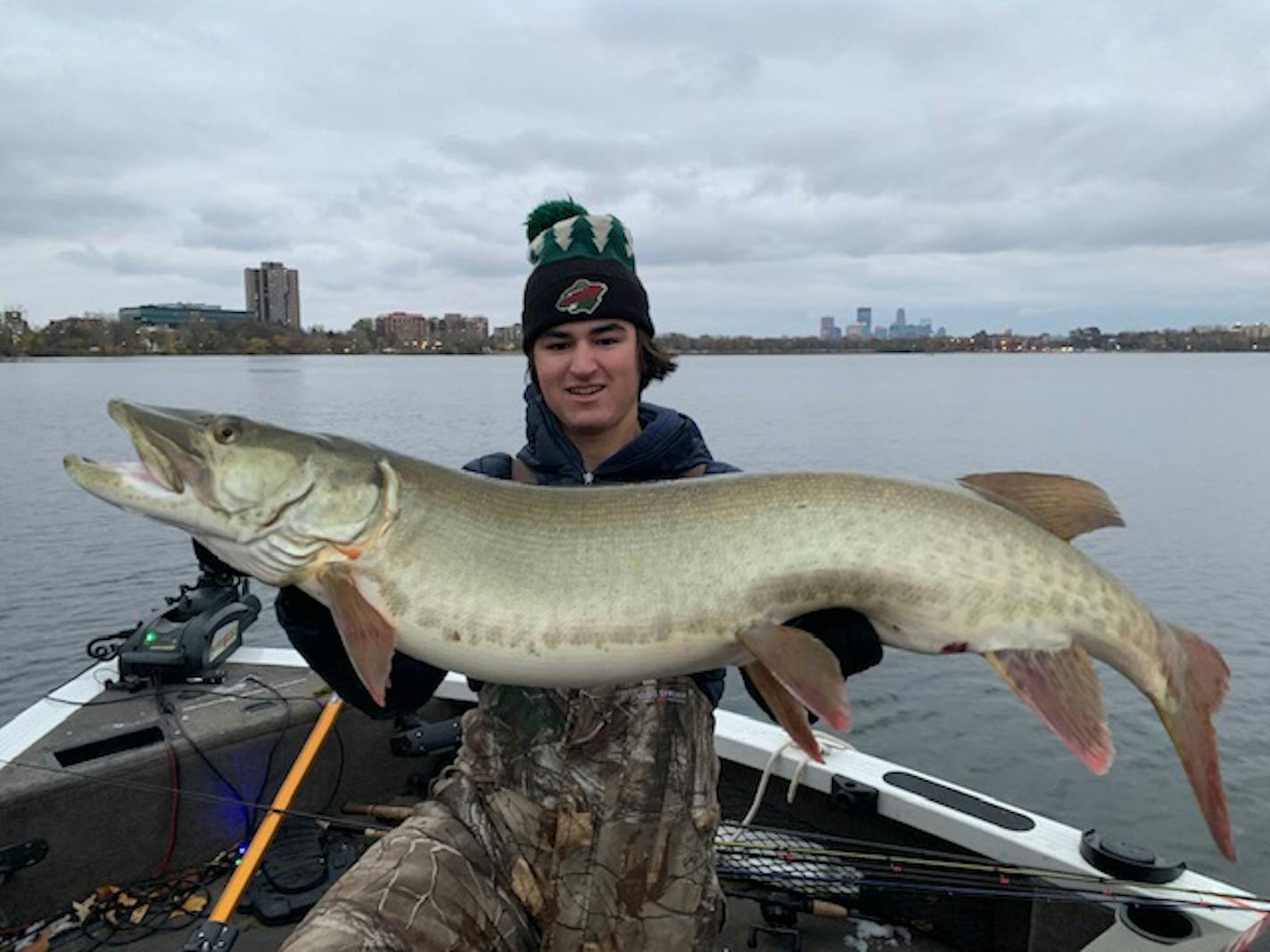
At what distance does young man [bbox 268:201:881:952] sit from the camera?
2.56 m

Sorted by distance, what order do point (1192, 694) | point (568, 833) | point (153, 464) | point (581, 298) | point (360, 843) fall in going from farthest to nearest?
point (360, 843) → point (581, 298) → point (568, 833) → point (1192, 694) → point (153, 464)

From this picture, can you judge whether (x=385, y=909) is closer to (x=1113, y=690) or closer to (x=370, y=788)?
(x=370, y=788)

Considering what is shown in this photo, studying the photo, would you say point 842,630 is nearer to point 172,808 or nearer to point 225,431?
point 225,431

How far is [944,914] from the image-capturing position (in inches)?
156

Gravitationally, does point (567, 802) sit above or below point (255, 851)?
above

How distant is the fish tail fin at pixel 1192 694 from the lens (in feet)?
8.42

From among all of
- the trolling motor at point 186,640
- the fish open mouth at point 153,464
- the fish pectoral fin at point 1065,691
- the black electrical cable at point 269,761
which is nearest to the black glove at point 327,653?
the fish open mouth at point 153,464

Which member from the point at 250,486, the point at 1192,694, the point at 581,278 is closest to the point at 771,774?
the point at 1192,694

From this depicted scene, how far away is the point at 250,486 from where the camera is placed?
2.43 metres

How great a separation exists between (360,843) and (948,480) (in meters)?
3.28

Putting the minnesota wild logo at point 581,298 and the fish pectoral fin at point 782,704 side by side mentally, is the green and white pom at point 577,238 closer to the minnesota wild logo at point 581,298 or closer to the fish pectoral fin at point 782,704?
the minnesota wild logo at point 581,298

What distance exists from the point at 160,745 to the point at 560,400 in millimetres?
2572

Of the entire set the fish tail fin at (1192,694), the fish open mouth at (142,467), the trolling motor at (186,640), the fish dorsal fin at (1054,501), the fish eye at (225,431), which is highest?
the fish eye at (225,431)

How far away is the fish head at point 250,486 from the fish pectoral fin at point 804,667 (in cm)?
107
